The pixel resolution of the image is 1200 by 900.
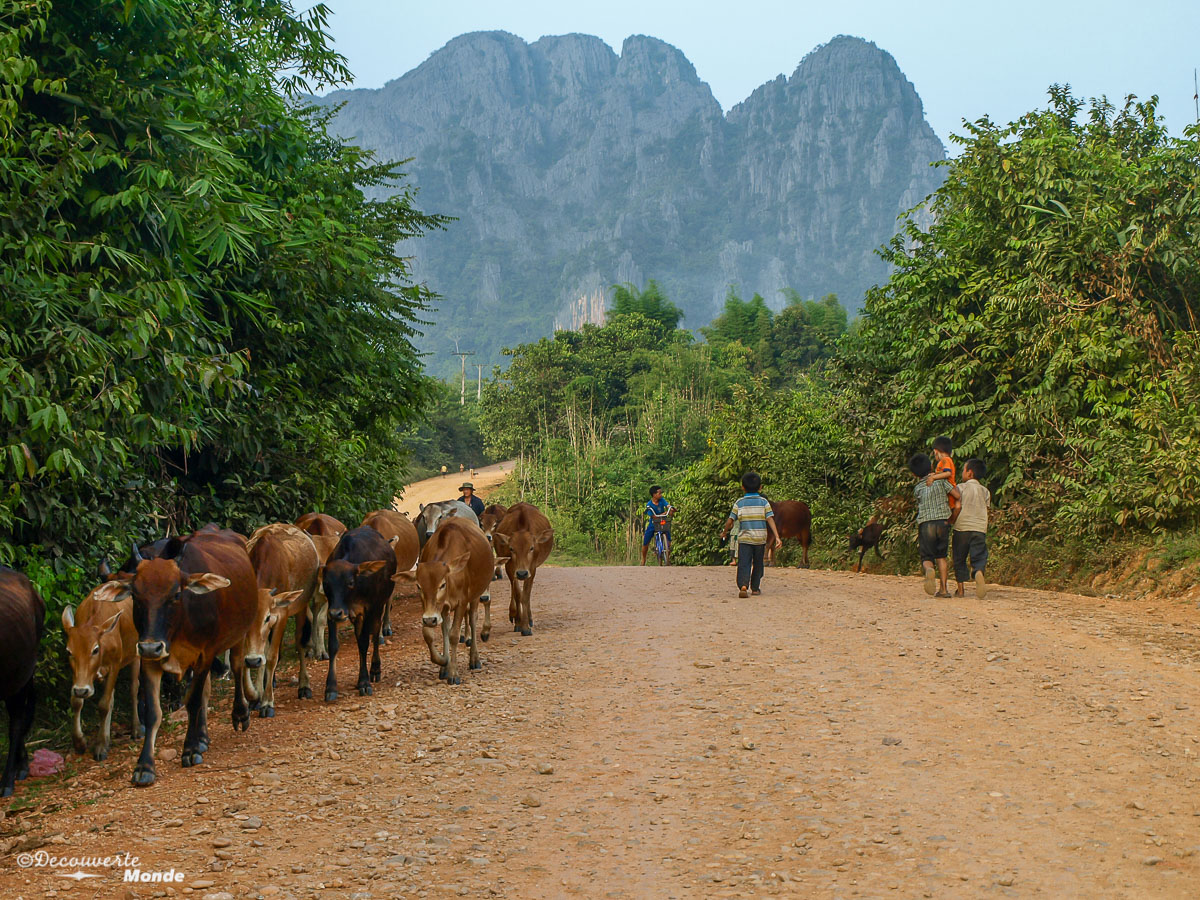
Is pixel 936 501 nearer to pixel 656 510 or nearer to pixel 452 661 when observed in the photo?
pixel 452 661

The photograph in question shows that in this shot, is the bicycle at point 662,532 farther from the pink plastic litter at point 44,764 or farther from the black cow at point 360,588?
the pink plastic litter at point 44,764

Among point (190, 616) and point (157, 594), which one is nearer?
point (157, 594)

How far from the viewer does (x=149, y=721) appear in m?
6.36

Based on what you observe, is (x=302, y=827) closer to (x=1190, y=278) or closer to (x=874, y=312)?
(x=1190, y=278)

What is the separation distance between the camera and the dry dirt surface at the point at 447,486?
5059cm

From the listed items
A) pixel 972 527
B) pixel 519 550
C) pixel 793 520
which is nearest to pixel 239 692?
pixel 519 550

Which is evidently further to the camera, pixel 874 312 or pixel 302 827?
pixel 874 312

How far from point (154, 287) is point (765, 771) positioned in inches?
210

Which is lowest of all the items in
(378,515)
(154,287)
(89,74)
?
(378,515)

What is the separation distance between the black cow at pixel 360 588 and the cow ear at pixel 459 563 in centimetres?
52

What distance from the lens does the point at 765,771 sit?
19.4 feet

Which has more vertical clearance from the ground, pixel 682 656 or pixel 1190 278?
pixel 1190 278

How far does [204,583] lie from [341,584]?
1.75 m

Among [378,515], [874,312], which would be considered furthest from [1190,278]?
[378,515]
